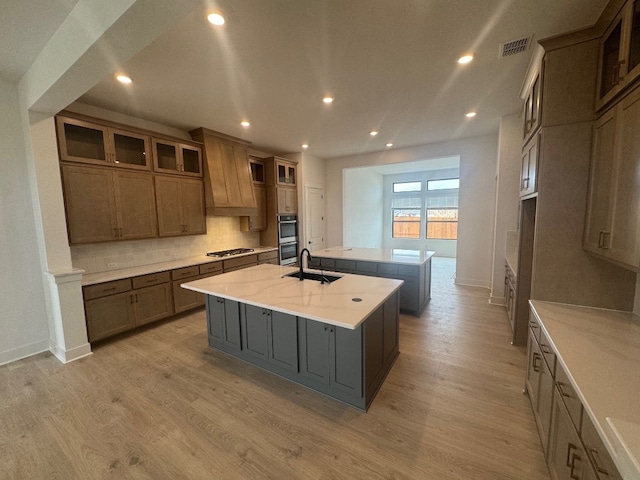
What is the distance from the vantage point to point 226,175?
4512 millimetres

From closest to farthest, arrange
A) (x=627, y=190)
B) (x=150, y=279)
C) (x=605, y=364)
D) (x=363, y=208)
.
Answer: (x=605, y=364) < (x=627, y=190) < (x=150, y=279) < (x=363, y=208)

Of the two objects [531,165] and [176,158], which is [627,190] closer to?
[531,165]

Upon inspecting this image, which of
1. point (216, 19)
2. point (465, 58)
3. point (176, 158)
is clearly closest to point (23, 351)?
point (176, 158)

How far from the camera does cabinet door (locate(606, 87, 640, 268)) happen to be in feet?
4.29

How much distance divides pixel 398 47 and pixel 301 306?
7.58 feet

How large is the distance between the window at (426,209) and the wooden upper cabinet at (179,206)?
24.2ft

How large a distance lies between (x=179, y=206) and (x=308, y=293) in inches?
112

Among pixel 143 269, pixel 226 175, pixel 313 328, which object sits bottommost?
pixel 313 328

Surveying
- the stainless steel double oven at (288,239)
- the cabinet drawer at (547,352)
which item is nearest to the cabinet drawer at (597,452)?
the cabinet drawer at (547,352)

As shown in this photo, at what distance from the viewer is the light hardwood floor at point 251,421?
1.59m

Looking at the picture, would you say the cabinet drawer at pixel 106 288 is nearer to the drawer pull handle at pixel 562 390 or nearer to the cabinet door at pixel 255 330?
the cabinet door at pixel 255 330

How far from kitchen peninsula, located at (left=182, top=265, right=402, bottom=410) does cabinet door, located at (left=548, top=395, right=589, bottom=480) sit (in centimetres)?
107

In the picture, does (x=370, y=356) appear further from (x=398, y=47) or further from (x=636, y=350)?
(x=398, y=47)

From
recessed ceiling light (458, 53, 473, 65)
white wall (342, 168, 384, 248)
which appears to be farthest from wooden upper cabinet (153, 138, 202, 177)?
recessed ceiling light (458, 53, 473, 65)
